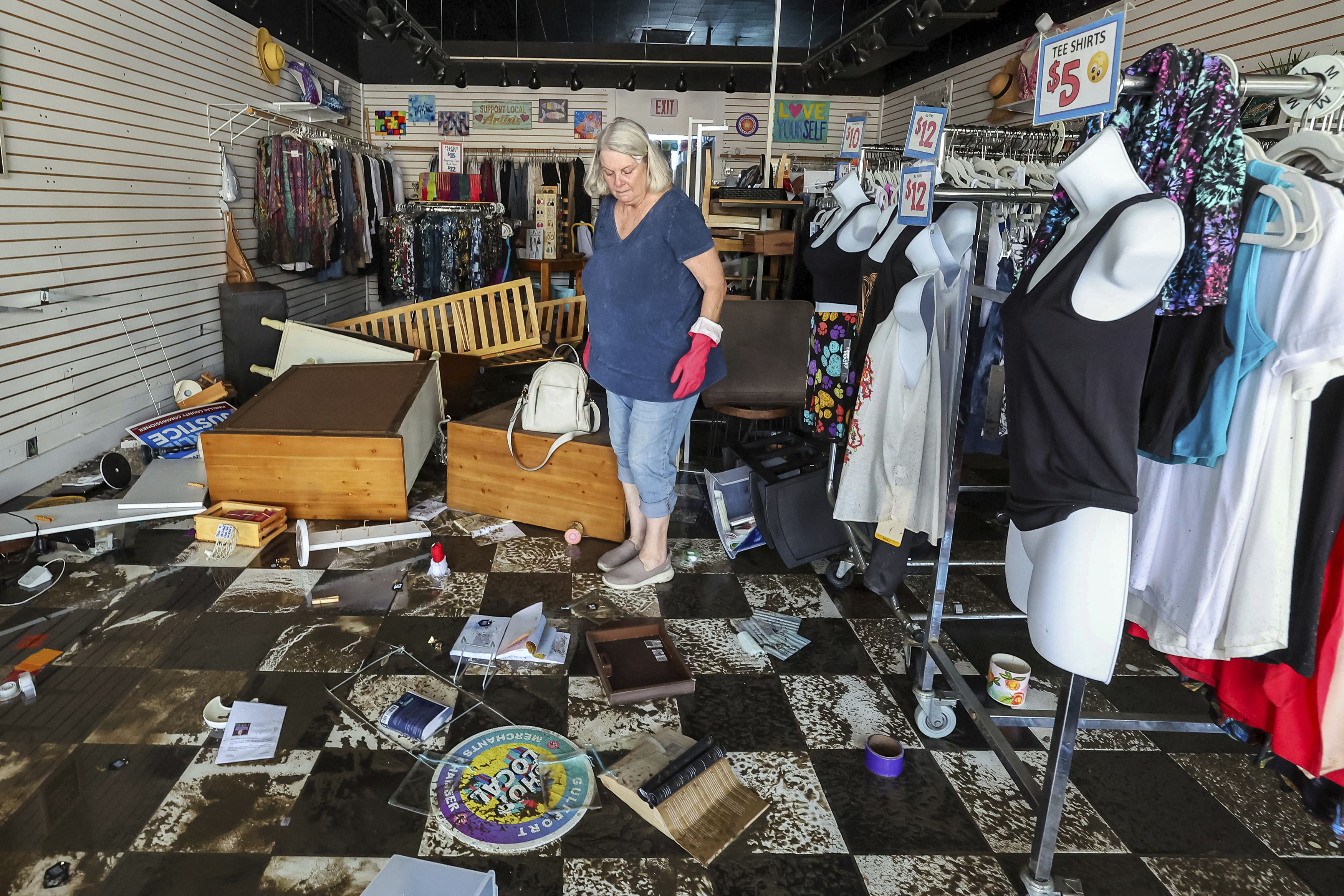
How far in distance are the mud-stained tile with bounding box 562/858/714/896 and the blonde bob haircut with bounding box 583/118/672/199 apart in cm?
201

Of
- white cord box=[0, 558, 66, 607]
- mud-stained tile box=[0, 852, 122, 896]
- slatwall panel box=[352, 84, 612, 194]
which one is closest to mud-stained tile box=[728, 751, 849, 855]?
mud-stained tile box=[0, 852, 122, 896]

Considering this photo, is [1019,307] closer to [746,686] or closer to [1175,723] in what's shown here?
[1175,723]

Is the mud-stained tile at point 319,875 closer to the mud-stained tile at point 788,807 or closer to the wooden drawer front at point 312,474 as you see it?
the mud-stained tile at point 788,807

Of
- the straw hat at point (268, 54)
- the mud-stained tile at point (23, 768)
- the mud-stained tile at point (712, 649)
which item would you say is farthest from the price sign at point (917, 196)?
the straw hat at point (268, 54)

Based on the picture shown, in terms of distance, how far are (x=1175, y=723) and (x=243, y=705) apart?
248cm

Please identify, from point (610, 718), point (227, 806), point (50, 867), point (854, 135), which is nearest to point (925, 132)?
point (854, 135)

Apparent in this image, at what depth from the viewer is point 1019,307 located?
140cm

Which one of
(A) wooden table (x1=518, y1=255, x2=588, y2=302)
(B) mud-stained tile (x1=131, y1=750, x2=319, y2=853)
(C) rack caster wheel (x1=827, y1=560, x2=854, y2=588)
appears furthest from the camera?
(A) wooden table (x1=518, y1=255, x2=588, y2=302)

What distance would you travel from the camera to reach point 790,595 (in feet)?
10.4

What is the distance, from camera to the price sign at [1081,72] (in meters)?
1.44

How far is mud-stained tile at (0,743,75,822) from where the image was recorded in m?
1.95

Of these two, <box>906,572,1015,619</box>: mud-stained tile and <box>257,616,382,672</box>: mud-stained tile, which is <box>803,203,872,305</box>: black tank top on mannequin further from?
<box>257,616,382,672</box>: mud-stained tile

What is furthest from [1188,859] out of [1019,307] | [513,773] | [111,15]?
[111,15]

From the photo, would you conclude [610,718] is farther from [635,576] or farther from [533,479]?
[533,479]
